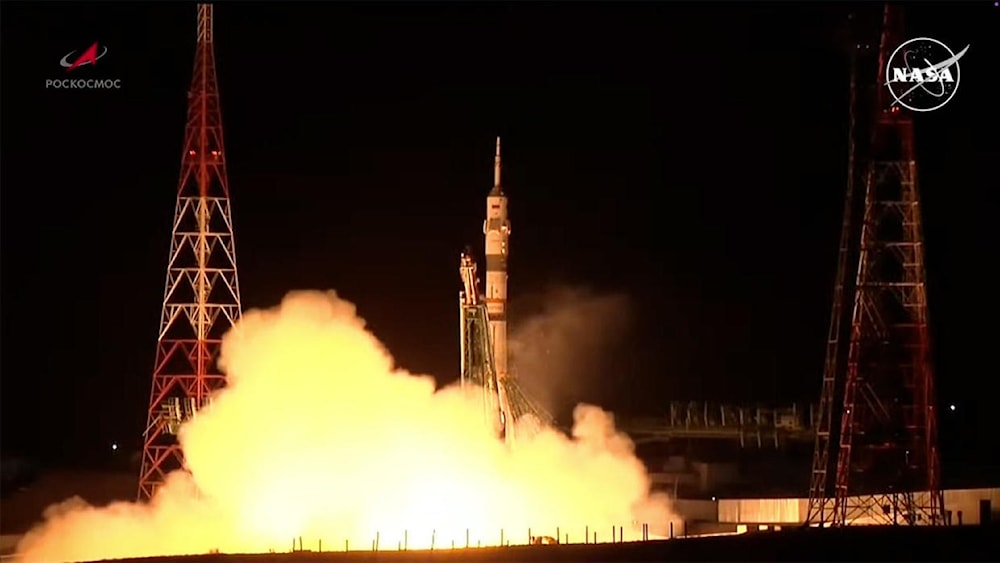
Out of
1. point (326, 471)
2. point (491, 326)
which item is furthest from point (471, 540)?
point (491, 326)

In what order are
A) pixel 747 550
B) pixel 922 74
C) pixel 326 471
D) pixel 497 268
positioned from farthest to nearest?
pixel 497 268 < pixel 326 471 < pixel 922 74 < pixel 747 550

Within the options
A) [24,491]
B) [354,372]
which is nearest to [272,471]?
[354,372]

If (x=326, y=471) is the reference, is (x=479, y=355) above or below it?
above

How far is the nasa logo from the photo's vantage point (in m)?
31.9

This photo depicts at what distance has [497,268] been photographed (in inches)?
1449

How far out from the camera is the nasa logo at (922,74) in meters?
31.9

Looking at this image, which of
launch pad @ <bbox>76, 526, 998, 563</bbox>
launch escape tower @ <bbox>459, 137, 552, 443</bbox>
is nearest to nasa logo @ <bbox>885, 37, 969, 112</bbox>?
launch pad @ <bbox>76, 526, 998, 563</bbox>

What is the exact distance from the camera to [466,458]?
35.1 m

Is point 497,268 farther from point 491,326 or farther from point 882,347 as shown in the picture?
point 882,347

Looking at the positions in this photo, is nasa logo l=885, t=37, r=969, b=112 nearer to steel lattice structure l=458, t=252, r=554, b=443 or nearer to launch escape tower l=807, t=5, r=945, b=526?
launch escape tower l=807, t=5, r=945, b=526

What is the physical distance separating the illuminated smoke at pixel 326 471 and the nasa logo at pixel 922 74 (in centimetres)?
992

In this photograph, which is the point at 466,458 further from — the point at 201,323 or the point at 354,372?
the point at 201,323

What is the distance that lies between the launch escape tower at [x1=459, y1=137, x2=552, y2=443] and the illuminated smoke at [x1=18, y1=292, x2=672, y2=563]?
0.52m

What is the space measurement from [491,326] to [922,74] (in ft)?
32.2
